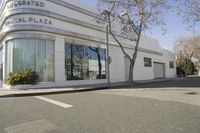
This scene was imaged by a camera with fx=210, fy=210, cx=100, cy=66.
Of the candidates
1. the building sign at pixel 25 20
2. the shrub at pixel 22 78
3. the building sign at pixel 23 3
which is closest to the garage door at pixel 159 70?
the building sign at pixel 25 20

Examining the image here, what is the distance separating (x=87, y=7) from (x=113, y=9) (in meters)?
3.39

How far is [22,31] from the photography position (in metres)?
18.5

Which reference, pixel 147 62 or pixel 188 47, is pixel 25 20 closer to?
pixel 147 62

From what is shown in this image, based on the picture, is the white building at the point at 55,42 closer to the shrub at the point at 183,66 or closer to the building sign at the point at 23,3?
the building sign at the point at 23,3

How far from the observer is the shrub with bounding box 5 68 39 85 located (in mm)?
17297

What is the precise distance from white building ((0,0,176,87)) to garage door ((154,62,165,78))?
14.8 metres

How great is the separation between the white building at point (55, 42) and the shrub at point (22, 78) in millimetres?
895

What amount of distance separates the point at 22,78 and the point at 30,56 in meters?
2.27

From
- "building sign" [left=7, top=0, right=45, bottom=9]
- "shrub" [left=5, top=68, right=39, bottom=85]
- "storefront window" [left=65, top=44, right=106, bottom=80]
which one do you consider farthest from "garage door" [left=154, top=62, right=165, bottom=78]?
"building sign" [left=7, top=0, right=45, bottom=9]

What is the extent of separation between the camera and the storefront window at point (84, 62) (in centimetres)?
2130

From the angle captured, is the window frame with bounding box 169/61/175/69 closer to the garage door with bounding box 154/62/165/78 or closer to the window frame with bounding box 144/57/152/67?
the garage door with bounding box 154/62/165/78

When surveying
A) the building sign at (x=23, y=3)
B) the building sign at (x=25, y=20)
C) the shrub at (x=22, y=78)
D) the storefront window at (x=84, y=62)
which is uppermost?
the building sign at (x=23, y=3)

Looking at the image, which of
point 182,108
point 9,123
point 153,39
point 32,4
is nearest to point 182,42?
point 153,39

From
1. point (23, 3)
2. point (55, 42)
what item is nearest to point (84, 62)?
point (55, 42)
